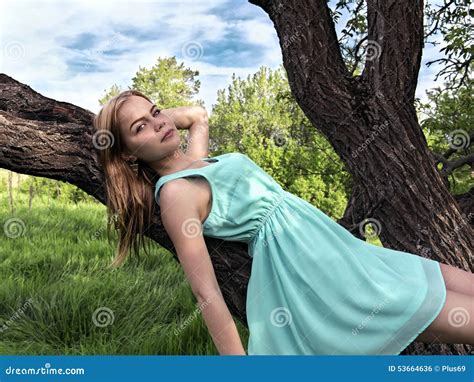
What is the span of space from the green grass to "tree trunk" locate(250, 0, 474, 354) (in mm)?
979

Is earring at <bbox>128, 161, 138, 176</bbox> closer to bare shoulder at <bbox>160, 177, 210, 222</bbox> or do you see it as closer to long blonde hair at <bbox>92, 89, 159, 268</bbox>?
long blonde hair at <bbox>92, 89, 159, 268</bbox>

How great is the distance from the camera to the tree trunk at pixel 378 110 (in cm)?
242

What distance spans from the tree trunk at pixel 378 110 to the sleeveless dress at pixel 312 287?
2.01ft

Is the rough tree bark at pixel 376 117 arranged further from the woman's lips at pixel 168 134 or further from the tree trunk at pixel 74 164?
the woman's lips at pixel 168 134

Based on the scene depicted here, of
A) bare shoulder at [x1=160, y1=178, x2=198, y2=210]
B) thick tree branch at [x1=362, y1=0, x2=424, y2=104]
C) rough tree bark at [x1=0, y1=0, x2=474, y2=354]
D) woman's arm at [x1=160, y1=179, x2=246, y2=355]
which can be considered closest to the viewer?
woman's arm at [x1=160, y1=179, x2=246, y2=355]

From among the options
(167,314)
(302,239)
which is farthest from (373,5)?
(167,314)

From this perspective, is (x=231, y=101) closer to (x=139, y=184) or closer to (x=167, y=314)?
(x=167, y=314)

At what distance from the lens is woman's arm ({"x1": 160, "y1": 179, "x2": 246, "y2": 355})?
5.23 feet


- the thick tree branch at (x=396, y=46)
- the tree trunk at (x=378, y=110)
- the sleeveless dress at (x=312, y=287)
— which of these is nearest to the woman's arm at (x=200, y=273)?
the sleeveless dress at (x=312, y=287)

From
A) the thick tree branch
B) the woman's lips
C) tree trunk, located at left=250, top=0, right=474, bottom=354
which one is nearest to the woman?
the woman's lips

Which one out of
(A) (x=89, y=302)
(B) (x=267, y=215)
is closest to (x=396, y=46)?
(B) (x=267, y=215)

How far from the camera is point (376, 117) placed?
2.53 m

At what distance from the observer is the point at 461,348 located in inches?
87.2

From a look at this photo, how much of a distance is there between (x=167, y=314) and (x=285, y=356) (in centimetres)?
144
